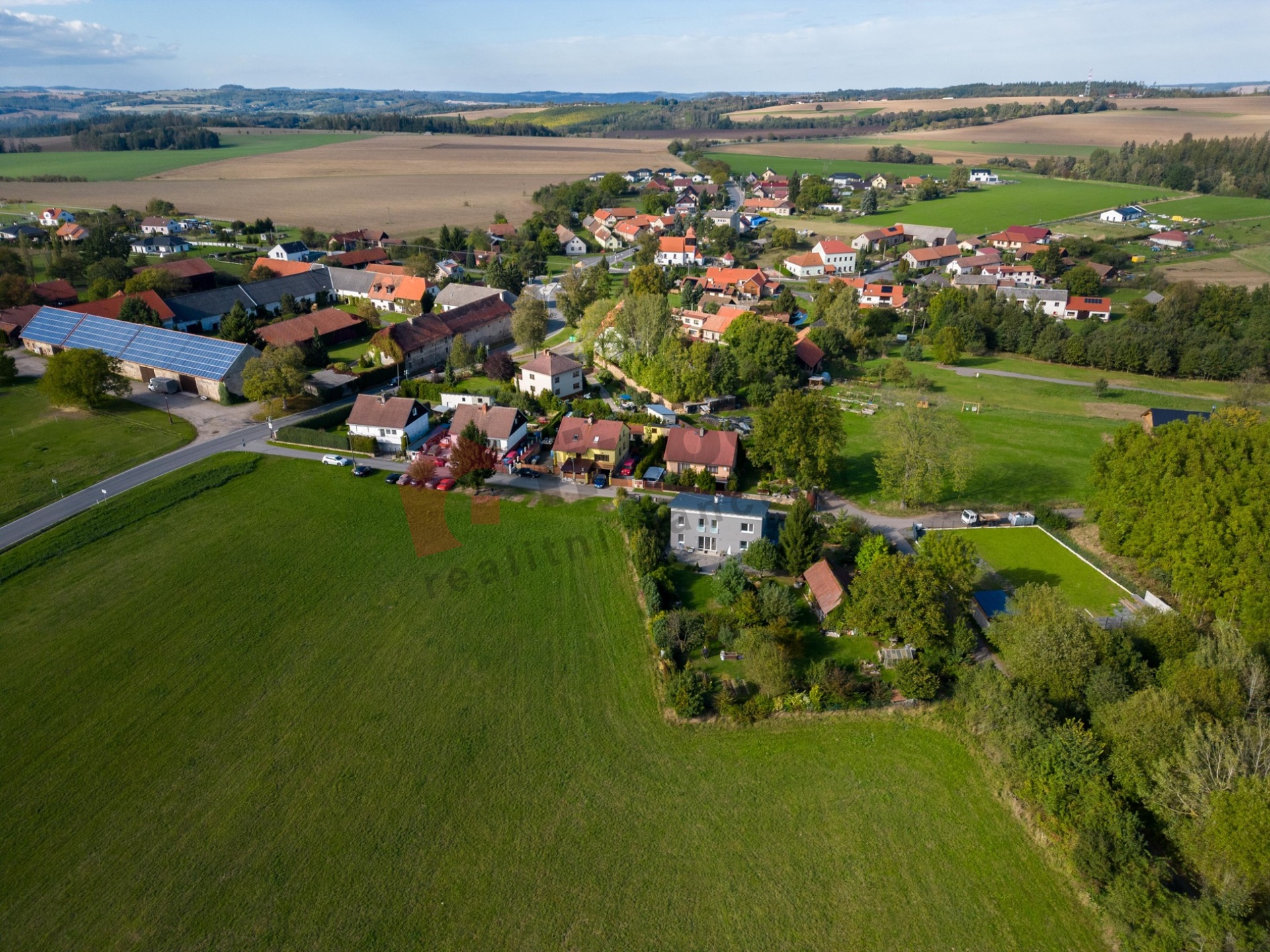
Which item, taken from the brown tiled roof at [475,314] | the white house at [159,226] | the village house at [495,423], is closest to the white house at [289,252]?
the white house at [159,226]

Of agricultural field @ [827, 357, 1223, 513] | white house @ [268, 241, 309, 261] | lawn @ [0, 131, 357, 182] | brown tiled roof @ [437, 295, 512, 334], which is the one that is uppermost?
lawn @ [0, 131, 357, 182]

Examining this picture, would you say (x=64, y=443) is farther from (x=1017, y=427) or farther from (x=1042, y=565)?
(x=1017, y=427)

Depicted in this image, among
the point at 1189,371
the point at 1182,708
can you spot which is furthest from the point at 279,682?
the point at 1189,371

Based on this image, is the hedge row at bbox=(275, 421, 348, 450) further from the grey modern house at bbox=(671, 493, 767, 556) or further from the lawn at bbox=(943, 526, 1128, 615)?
the lawn at bbox=(943, 526, 1128, 615)

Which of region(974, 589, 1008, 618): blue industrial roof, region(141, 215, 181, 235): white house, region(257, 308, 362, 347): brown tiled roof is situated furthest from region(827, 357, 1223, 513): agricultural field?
region(141, 215, 181, 235): white house

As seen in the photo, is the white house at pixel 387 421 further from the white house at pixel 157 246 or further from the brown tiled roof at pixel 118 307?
the white house at pixel 157 246

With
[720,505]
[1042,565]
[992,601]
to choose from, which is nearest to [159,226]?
[720,505]

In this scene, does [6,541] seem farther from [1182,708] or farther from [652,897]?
[1182,708]
